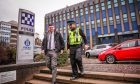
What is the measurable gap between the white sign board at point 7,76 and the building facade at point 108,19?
82.9 ft

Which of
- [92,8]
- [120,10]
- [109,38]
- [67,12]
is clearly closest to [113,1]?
[120,10]

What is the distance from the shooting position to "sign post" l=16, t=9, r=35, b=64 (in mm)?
5488

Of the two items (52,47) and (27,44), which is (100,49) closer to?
(27,44)

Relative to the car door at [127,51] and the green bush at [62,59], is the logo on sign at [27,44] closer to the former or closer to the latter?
the green bush at [62,59]

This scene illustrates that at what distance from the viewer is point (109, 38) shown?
29078 mm

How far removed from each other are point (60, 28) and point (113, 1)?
1700cm

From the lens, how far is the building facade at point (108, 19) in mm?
26469

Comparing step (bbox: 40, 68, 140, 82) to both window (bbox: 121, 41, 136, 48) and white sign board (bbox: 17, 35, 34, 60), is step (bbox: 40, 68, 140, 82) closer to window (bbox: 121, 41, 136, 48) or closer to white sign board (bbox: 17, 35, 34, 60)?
white sign board (bbox: 17, 35, 34, 60)

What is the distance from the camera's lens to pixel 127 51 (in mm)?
8086

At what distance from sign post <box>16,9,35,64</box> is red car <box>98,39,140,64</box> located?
5.32 m

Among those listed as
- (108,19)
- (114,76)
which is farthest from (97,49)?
(108,19)

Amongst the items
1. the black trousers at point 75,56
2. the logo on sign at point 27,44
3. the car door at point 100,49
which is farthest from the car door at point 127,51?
the car door at point 100,49

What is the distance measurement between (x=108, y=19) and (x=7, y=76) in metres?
27.3

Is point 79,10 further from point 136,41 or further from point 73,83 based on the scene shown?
point 73,83
